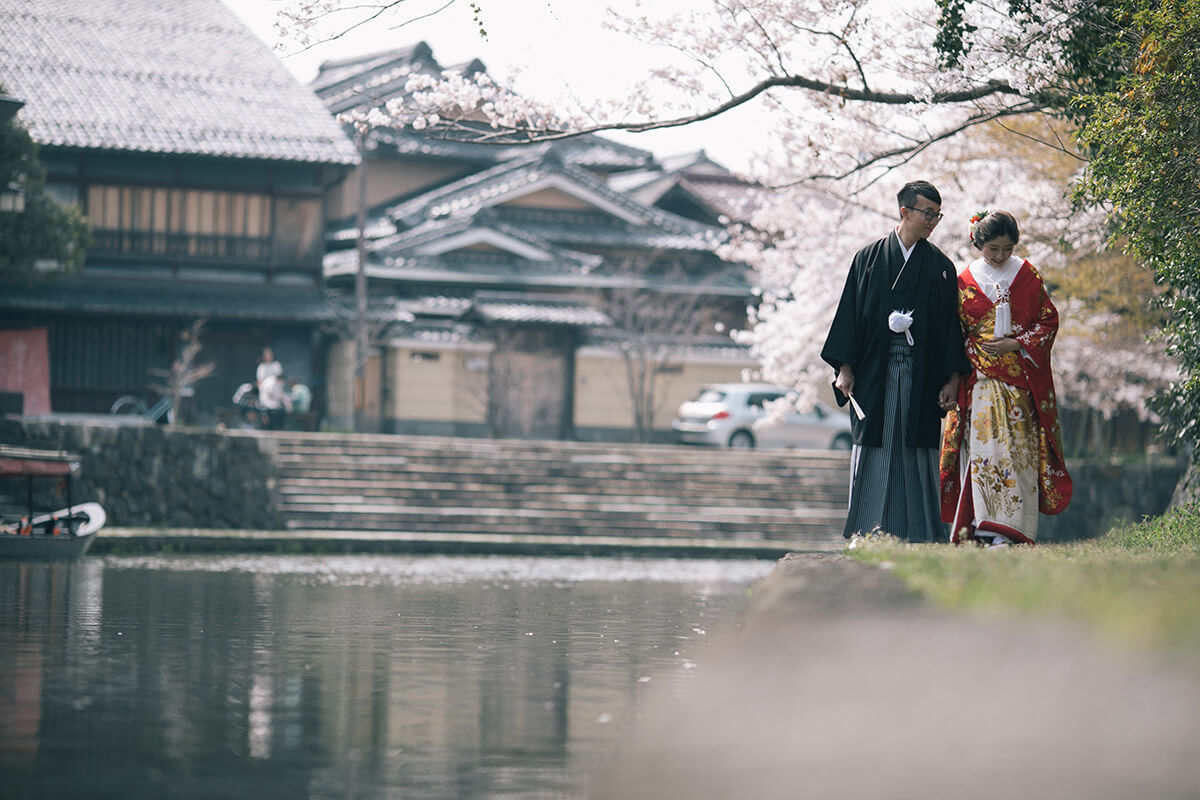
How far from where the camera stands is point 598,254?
38125 mm

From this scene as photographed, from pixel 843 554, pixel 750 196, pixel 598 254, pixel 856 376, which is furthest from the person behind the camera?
pixel 750 196

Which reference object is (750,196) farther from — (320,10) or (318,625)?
(318,625)

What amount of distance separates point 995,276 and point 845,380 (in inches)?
40.8

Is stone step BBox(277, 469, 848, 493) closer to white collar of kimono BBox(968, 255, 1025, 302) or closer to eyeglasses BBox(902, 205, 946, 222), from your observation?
white collar of kimono BBox(968, 255, 1025, 302)

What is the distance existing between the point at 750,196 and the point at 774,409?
16120 mm

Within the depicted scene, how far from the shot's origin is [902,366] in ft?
27.2

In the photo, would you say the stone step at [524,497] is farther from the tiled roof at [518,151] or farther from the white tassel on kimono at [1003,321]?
→ the tiled roof at [518,151]

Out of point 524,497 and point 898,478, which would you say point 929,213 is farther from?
point 524,497

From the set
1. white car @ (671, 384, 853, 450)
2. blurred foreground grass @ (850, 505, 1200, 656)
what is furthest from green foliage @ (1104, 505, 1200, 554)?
white car @ (671, 384, 853, 450)

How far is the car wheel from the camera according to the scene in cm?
3388

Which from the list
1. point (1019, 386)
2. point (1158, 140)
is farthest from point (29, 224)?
point (1019, 386)

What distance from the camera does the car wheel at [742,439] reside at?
33.9m

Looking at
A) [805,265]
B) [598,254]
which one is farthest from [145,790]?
[598,254]

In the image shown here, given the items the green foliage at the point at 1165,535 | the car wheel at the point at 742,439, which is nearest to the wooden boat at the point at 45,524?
the green foliage at the point at 1165,535
